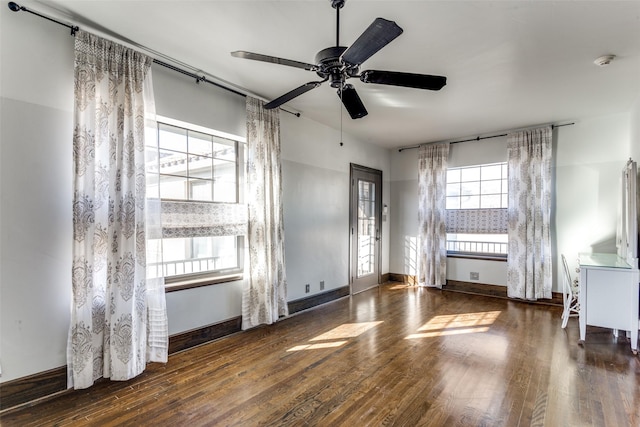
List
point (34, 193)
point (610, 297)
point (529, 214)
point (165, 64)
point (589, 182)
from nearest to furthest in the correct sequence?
point (34, 193) < point (165, 64) < point (610, 297) < point (589, 182) < point (529, 214)

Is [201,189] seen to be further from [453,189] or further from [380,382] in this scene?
[453,189]

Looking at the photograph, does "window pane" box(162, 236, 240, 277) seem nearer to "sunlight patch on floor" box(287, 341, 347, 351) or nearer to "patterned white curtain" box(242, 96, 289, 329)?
"patterned white curtain" box(242, 96, 289, 329)

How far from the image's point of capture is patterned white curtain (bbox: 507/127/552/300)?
15.6 feet

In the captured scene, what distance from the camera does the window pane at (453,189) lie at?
585cm

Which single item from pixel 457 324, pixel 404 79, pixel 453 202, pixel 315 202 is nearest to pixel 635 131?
pixel 453 202

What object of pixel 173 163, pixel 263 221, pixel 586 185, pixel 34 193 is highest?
pixel 173 163

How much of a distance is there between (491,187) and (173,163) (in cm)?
512

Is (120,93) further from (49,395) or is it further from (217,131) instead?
(49,395)

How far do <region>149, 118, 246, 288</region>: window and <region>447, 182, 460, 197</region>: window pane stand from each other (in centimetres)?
406

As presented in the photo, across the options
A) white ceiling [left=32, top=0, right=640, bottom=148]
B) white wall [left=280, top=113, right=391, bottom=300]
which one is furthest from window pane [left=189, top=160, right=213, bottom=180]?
white wall [left=280, top=113, right=391, bottom=300]

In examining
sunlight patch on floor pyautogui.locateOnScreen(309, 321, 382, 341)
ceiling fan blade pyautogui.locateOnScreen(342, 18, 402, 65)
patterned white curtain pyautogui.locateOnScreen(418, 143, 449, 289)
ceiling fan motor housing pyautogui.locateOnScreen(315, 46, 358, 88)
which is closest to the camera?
ceiling fan blade pyautogui.locateOnScreen(342, 18, 402, 65)

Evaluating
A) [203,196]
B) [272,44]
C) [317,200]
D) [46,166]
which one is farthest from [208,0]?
[317,200]

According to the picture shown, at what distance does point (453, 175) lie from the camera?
5.90 metres

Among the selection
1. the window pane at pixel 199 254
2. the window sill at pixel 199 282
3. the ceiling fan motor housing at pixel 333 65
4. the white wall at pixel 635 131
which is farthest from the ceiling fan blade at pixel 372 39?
the white wall at pixel 635 131
